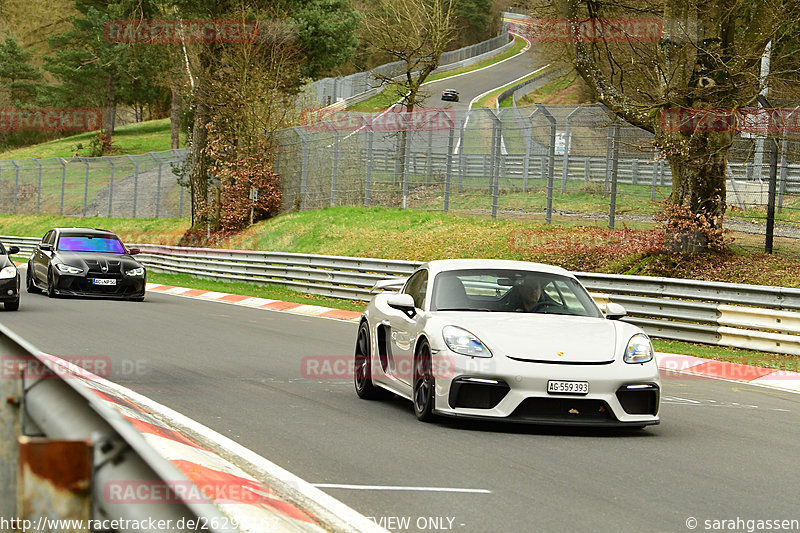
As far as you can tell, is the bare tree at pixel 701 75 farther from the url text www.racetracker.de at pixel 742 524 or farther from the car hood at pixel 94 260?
the url text www.racetracker.de at pixel 742 524

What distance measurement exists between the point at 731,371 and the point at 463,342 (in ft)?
21.4

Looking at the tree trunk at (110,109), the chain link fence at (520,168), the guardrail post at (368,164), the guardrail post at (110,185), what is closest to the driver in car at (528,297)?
the chain link fence at (520,168)

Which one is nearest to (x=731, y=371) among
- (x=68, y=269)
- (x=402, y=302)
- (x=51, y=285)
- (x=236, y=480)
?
(x=402, y=302)

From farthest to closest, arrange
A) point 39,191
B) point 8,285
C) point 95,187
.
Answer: point 39,191
point 95,187
point 8,285

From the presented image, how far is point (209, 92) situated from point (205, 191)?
12.1 feet

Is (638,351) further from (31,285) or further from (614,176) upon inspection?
(31,285)

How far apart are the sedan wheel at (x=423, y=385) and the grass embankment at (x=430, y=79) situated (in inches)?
1698

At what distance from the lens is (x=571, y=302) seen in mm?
9695

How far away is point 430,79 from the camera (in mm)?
79250

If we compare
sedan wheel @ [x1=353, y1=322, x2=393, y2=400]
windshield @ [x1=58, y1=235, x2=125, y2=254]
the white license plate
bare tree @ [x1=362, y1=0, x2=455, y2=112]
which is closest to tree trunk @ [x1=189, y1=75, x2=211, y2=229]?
bare tree @ [x1=362, y1=0, x2=455, y2=112]

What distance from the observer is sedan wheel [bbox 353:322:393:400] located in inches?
396

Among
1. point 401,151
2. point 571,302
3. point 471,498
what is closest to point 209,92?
point 401,151

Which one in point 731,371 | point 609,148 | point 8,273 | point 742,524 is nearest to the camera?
point 742,524

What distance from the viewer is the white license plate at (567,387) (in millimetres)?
8016
